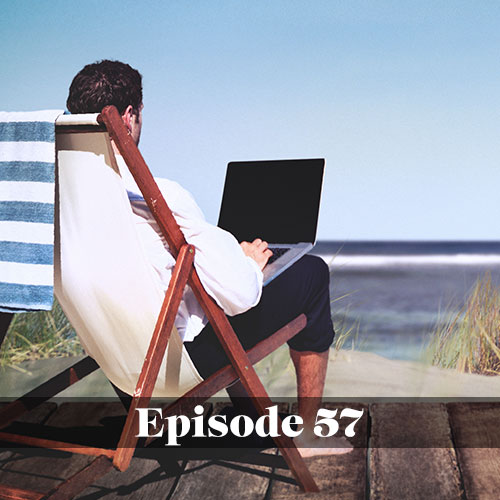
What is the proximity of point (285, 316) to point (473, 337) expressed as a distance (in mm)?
2270

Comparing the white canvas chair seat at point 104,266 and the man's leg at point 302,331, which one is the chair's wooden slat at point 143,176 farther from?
the man's leg at point 302,331

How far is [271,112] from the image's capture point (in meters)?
11.9

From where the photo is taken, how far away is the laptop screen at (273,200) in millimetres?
2705

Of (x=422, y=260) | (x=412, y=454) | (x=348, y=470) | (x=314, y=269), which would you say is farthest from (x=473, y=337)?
(x=422, y=260)

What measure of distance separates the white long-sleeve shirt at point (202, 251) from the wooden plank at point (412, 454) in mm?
803

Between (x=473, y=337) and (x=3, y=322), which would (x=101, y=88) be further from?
(x=473, y=337)

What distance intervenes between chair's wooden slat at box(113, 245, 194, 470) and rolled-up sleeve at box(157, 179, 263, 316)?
1.6 inches

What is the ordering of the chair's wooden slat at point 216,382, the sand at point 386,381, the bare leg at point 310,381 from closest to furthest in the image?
the chair's wooden slat at point 216,382, the bare leg at point 310,381, the sand at point 386,381

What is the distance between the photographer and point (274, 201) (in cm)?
281

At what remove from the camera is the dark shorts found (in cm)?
201

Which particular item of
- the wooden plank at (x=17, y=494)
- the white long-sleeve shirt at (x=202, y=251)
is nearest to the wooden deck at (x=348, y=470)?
the wooden plank at (x=17, y=494)

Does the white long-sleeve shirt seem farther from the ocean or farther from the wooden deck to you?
the ocean

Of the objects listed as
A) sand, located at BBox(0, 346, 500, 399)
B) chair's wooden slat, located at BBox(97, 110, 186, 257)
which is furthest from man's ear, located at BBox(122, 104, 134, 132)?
sand, located at BBox(0, 346, 500, 399)

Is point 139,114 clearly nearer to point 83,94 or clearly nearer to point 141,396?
point 83,94
